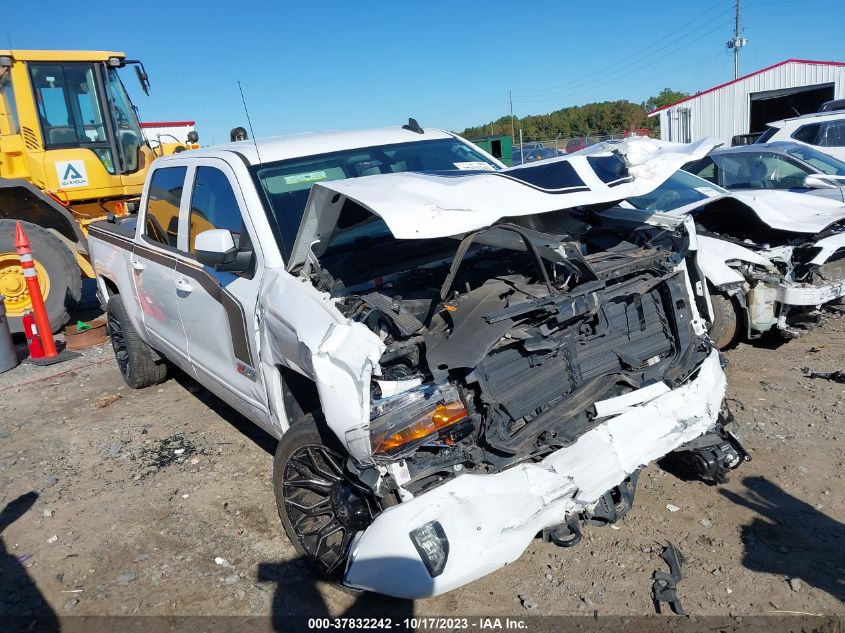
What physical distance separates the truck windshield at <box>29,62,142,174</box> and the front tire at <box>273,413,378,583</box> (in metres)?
7.01

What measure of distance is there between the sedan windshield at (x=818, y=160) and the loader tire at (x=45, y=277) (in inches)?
348

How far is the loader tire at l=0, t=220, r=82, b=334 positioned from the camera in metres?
7.81

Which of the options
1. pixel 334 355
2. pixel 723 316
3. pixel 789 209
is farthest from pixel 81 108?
pixel 789 209

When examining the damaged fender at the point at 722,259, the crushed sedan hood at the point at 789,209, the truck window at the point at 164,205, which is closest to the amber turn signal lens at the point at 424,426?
the truck window at the point at 164,205

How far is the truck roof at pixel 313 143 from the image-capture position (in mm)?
3769

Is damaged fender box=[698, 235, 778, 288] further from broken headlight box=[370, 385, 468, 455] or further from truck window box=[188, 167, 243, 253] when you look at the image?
truck window box=[188, 167, 243, 253]

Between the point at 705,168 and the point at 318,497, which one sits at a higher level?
the point at 705,168

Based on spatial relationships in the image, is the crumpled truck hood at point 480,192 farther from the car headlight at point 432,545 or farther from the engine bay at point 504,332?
the car headlight at point 432,545

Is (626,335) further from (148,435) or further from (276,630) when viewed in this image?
(148,435)

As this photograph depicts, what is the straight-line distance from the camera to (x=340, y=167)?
3.92 metres

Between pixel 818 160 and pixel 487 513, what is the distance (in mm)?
7907

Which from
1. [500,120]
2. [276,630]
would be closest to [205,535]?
[276,630]

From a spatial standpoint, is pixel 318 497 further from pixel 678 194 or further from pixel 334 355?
pixel 678 194

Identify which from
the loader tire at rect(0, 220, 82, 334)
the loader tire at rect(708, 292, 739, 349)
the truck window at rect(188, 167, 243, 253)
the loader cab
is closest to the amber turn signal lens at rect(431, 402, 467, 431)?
the truck window at rect(188, 167, 243, 253)
